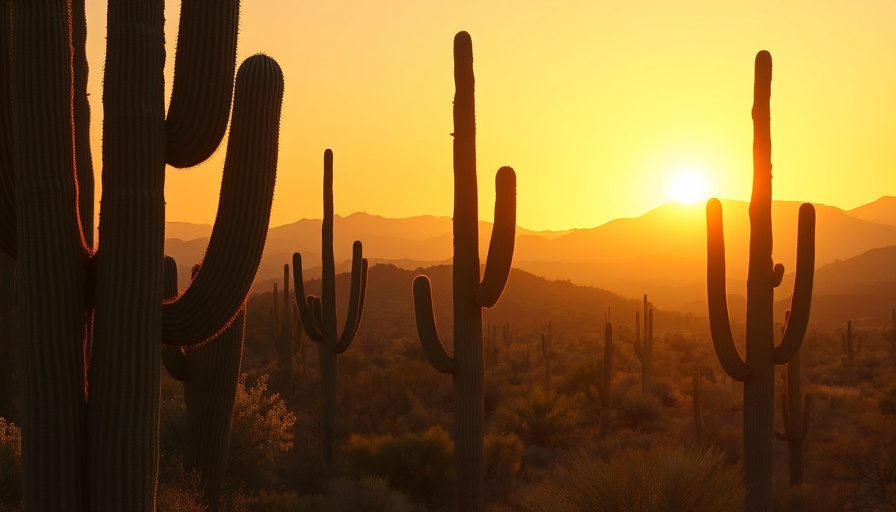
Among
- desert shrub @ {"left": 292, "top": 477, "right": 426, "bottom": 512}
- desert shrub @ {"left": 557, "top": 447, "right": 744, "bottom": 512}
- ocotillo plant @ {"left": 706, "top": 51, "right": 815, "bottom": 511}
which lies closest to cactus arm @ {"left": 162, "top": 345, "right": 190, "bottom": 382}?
desert shrub @ {"left": 292, "top": 477, "right": 426, "bottom": 512}

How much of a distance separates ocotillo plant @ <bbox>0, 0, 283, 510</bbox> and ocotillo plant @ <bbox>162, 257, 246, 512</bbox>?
12.8 feet

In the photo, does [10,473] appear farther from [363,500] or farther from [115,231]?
[363,500]

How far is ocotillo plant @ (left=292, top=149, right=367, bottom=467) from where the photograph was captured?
18625 mm

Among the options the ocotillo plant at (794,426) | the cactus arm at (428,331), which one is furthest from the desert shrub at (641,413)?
the cactus arm at (428,331)

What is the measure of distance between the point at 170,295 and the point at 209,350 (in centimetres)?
82

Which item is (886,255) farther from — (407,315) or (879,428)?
(879,428)

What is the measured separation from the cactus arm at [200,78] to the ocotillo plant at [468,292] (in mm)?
5387

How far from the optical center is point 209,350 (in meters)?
11.0

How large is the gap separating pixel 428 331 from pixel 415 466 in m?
4.36

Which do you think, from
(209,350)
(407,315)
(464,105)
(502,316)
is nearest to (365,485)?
(209,350)

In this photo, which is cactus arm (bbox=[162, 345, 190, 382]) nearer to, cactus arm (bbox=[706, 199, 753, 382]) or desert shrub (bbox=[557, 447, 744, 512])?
desert shrub (bbox=[557, 447, 744, 512])

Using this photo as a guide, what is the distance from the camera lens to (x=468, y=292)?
1227cm

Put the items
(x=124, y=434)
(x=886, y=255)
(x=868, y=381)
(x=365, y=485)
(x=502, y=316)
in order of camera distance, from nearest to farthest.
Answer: (x=124, y=434) < (x=365, y=485) < (x=868, y=381) < (x=502, y=316) < (x=886, y=255)

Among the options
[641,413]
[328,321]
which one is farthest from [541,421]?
[328,321]
